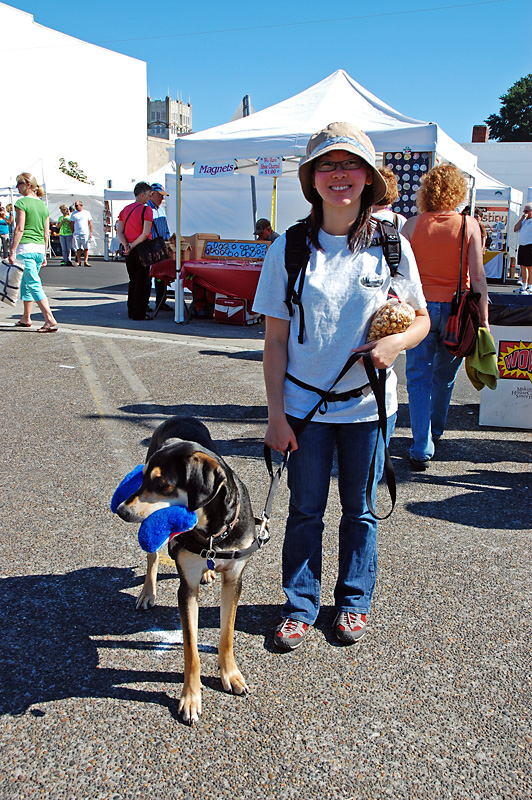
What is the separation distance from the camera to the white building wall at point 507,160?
1171 inches

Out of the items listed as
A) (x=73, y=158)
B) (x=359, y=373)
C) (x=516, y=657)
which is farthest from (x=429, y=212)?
(x=73, y=158)

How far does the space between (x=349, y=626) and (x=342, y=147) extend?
74.4 inches

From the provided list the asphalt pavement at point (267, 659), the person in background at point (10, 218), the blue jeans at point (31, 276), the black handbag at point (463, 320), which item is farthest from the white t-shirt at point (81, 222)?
the black handbag at point (463, 320)

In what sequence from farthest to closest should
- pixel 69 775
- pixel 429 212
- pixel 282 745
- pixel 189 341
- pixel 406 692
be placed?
1. pixel 189 341
2. pixel 429 212
3. pixel 406 692
4. pixel 282 745
5. pixel 69 775

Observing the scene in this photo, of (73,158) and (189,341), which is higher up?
(73,158)

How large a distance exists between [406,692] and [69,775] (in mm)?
1216

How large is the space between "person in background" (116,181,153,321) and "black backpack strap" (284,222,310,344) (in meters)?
8.84

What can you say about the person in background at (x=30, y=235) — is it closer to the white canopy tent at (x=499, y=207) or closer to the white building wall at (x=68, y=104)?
the white canopy tent at (x=499, y=207)

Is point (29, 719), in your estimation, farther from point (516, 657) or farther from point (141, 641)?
point (516, 657)

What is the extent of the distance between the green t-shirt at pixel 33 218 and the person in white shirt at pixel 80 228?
46.5ft

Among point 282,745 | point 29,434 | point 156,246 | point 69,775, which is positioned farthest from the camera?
point 156,246

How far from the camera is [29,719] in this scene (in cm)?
227

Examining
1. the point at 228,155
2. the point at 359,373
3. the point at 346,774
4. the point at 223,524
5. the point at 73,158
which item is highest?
the point at 73,158

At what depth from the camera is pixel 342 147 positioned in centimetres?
228
